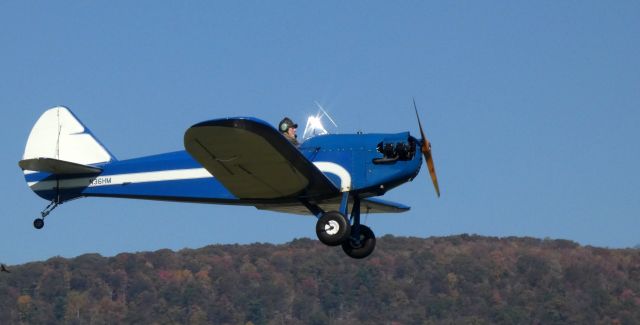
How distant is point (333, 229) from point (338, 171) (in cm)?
104

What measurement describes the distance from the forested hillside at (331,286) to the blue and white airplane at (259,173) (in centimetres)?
4986

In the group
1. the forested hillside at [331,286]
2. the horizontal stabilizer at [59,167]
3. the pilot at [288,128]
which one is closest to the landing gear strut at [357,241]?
the pilot at [288,128]

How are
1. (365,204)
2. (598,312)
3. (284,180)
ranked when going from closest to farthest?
(284,180) → (365,204) → (598,312)

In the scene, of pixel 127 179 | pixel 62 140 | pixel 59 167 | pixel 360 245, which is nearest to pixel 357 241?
pixel 360 245

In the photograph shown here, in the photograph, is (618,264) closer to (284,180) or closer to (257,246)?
(257,246)

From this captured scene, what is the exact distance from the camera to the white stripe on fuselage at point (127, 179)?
68.6 ft

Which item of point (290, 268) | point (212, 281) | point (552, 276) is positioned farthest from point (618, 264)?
Answer: point (212, 281)

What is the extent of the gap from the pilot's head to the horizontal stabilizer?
361 centimetres

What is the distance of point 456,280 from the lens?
7819 cm

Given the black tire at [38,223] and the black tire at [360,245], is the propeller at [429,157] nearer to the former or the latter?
the black tire at [360,245]

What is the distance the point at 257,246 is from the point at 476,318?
62.7ft

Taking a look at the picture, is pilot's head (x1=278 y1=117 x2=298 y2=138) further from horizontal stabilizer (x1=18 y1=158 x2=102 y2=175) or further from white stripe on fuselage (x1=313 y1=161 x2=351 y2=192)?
horizontal stabilizer (x1=18 y1=158 x2=102 y2=175)

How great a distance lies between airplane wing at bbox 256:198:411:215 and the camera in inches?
827

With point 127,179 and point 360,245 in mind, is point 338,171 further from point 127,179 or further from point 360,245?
point 127,179
